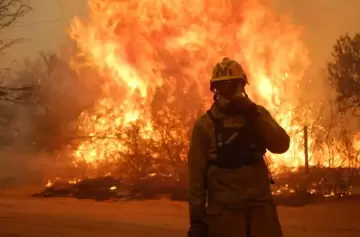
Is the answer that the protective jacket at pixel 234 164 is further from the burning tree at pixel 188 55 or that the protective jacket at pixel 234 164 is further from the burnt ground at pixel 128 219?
the burning tree at pixel 188 55

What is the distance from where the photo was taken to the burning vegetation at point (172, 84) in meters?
19.5

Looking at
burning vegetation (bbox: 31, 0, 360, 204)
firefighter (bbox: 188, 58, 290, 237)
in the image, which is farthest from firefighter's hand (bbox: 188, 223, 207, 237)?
burning vegetation (bbox: 31, 0, 360, 204)

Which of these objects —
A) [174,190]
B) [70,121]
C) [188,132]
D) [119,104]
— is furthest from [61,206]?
[70,121]

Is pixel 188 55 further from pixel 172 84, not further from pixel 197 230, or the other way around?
pixel 197 230

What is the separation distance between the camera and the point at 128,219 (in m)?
13.1

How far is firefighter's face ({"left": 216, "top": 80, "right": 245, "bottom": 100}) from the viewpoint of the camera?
384cm

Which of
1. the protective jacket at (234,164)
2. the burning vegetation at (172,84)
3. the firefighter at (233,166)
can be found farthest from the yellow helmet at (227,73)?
the burning vegetation at (172,84)

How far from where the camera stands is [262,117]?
3.76m

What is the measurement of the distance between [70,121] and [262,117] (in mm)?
30937

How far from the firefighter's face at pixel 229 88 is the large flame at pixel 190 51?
1682 centimetres

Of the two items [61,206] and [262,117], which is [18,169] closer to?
[61,206]

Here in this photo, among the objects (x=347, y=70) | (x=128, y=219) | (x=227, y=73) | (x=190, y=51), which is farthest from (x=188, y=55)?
(x=227, y=73)

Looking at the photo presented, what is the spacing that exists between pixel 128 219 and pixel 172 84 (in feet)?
33.4

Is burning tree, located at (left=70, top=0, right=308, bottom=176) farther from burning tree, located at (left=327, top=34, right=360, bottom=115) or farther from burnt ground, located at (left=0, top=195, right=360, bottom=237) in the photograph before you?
burnt ground, located at (left=0, top=195, right=360, bottom=237)
